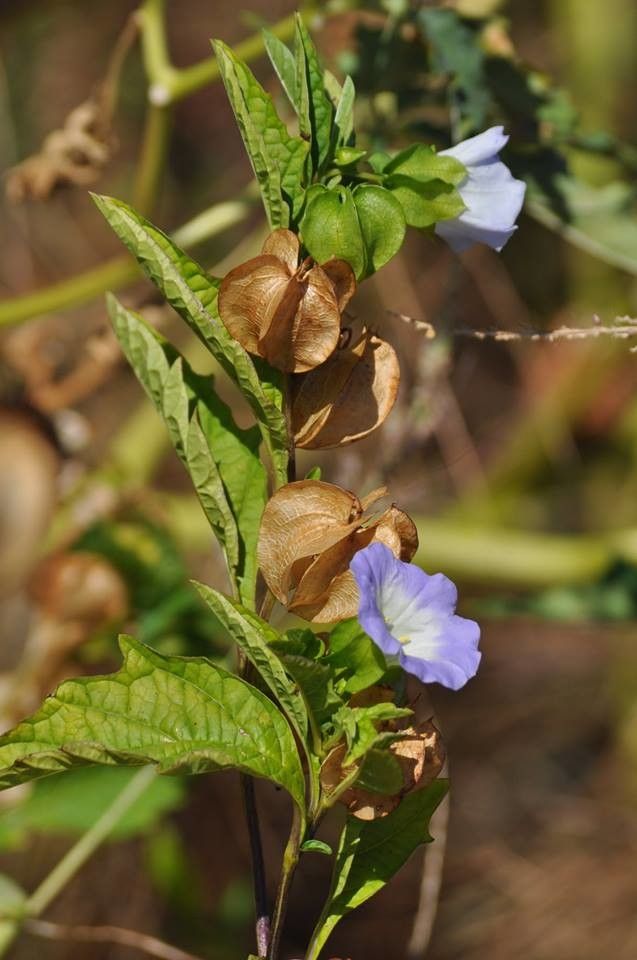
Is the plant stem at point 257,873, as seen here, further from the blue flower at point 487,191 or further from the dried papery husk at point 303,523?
the blue flower at point 487,191

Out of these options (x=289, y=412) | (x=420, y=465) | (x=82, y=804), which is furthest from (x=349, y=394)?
(x=420, y=465)

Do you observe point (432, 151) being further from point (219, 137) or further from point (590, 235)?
point (219, 137)

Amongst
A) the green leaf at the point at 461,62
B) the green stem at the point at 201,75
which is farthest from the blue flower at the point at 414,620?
the green stem at the point at 201,75

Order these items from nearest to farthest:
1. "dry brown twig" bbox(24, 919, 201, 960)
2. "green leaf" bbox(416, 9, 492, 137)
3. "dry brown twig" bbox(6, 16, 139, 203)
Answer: "dry brown twig" bbox(24, 919, 201, 960), "green leaf" bbox(416, 9, 492, 137), "dry brown twig" bbox(6, 16, 139, 203)

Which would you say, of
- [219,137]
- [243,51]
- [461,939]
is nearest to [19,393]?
[243,51]

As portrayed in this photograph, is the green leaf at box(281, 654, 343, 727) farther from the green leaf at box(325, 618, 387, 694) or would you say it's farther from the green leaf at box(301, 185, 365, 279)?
the green leaf at box(301, 185, 365, 279)

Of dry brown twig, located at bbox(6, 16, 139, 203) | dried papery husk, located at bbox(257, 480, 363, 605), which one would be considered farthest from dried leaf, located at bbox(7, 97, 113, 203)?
dried papery husk, located at bbox(257, 480, 363, 605)

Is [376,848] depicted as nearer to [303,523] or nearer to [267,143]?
[303,523]
